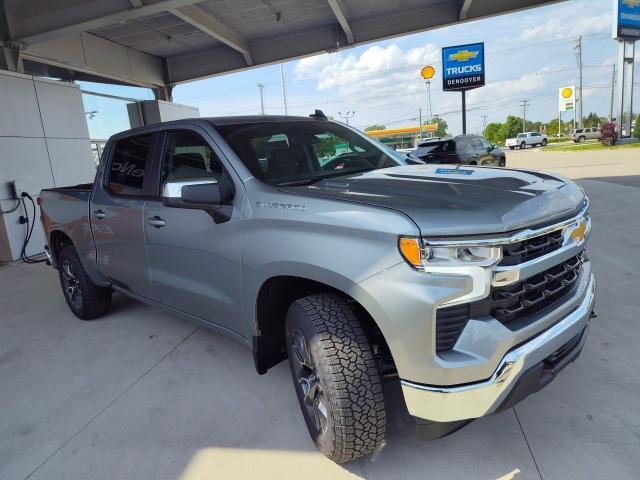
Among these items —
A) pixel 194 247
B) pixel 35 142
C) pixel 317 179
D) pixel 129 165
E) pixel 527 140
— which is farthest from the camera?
pixel 527 140

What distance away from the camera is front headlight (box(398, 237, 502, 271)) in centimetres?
183

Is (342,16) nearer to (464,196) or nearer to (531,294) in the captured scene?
(464,196)

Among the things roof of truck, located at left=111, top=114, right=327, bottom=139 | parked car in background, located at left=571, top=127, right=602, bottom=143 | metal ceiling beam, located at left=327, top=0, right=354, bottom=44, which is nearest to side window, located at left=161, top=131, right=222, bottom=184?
roof of truck, located at left=111, top=114, right=327, bottom=139

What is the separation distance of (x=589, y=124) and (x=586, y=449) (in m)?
113

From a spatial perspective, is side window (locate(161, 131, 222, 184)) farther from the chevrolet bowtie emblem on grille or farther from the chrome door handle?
the chevrolet bowtie emblem on grille

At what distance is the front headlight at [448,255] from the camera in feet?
6.00

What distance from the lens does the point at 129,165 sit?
379cm

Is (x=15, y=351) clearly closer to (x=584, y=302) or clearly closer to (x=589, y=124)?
(x=584, y=302)

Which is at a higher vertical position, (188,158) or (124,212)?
(188,158)

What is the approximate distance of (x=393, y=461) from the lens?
234 cm

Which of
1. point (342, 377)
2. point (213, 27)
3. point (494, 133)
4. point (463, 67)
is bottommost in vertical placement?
point (494, 133)

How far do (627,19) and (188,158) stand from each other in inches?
1555

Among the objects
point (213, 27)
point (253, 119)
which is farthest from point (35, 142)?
point (253, 119)

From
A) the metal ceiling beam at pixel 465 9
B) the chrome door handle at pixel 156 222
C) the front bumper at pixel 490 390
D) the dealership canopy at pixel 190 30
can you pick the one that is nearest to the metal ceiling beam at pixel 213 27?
the dealership canopy at pixel 190 30
